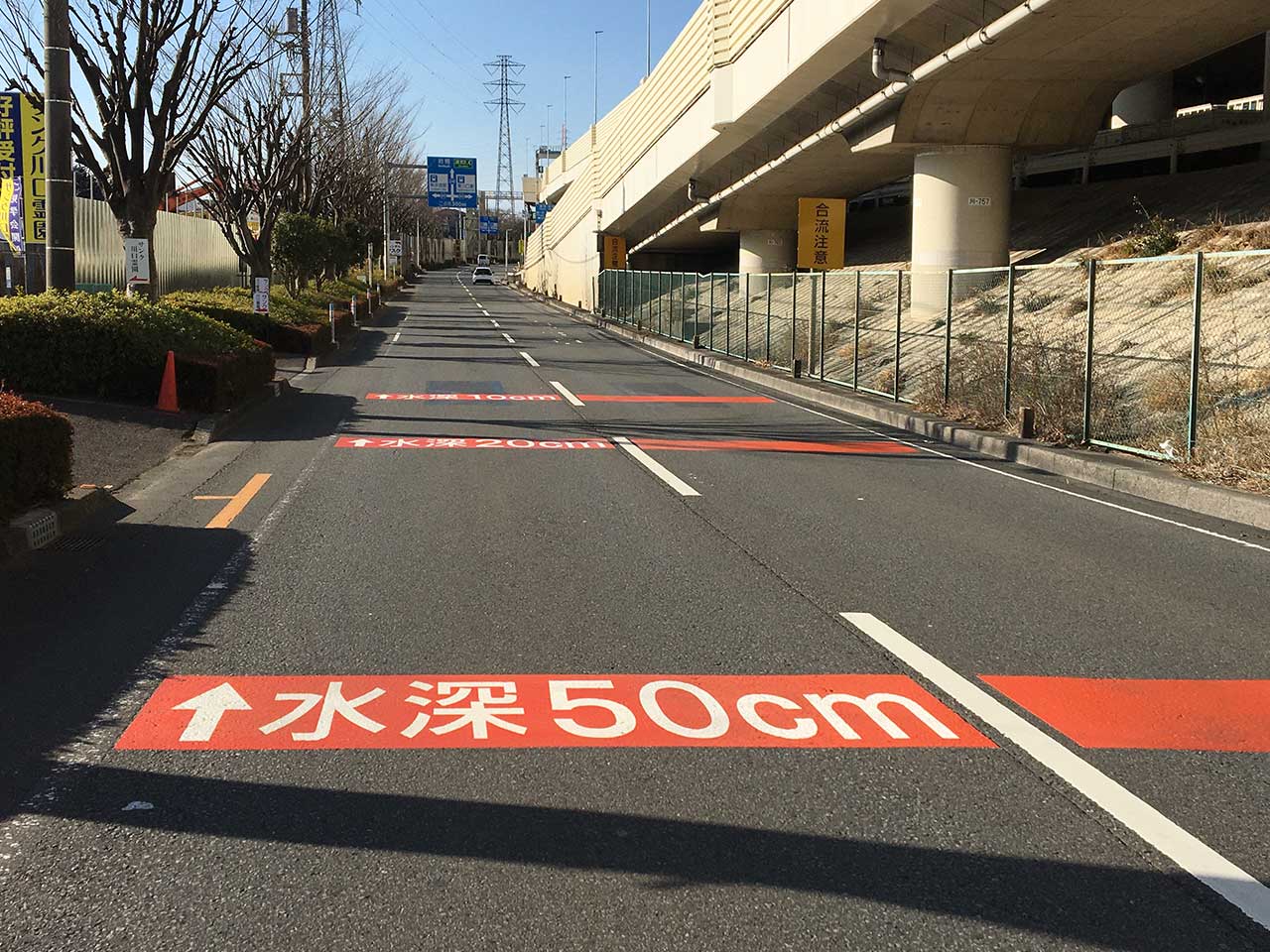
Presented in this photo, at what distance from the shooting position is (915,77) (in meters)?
23.9

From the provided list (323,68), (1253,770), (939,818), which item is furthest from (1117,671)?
(323,68)

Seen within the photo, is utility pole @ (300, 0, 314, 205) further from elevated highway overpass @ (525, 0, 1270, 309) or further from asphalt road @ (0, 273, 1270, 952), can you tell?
asphalt road @ (0, 273, 1270, 952)

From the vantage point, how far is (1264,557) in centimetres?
865

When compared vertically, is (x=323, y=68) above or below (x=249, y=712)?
above

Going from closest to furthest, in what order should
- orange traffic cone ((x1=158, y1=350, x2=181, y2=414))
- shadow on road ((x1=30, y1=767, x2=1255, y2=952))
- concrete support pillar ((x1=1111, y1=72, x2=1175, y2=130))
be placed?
shadow on road ((x1=30, y1=767, x2=1255, y2=952)), orange traffic cone ((x1=158, y1=350, x2=181, y2=414)), concrete support pillar ((x1=1111, y1=72, x2=1175, y2=130))

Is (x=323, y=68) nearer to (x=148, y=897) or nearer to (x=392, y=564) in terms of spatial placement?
(x=392, y=564)

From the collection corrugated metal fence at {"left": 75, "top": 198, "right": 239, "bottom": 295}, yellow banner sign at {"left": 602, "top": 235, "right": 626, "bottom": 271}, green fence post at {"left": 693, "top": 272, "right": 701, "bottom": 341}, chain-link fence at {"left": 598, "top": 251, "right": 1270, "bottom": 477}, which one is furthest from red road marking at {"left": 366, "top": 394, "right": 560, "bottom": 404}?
yellow banner sign at {"left": 602, "top": 235, "right": 626, "bottom": 271}

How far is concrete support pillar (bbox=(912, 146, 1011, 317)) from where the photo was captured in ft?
89.3

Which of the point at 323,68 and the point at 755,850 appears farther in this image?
the point at 323,68

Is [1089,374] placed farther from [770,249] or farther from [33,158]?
[770,249]

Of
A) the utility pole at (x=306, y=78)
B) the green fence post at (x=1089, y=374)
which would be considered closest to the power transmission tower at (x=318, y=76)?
the utility pole at (x=306, y=78)

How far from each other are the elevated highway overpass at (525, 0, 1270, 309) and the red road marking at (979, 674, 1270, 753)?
52.7 feet

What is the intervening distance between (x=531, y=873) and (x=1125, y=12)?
19.9 metres

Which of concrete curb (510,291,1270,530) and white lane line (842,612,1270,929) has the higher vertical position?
concrete curb (510,291,1270,530)
